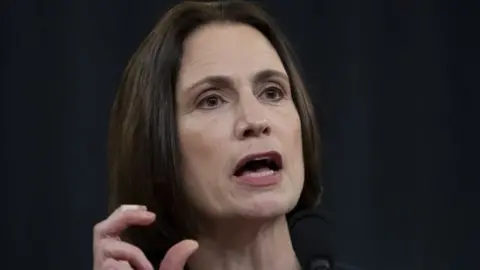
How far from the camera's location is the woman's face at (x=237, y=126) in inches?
42.7

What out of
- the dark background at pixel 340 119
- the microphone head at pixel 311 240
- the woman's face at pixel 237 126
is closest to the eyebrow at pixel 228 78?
the woman's face at pixel 237 126

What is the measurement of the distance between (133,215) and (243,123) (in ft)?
0.59

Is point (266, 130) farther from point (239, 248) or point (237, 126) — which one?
point (239, 248)

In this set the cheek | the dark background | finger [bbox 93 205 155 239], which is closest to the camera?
finger [bbox 93 205 155 239]

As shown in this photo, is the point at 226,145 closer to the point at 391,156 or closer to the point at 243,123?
the point at 243,123

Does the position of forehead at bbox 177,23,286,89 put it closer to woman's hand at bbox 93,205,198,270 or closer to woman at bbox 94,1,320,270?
woman at bbox 94,1,320,270

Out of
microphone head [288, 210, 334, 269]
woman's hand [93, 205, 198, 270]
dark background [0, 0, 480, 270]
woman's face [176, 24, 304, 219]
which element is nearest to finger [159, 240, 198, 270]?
woman's hand [93, 205, 198, 270]

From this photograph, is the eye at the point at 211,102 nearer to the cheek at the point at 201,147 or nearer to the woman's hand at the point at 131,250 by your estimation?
the cheek at the point at 201,147

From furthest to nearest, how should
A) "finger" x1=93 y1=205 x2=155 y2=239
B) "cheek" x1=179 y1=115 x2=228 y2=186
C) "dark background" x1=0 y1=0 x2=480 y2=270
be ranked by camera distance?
"dark background" x1=0 y1=0 x2=480 y2=270
"cheek" x1=179 y1=115 x2=228 y2=186
"finger" x1=93 y1=205 x2=155 y2=239

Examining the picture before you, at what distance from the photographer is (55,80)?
156 centimetres

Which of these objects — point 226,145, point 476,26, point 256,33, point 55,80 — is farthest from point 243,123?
point 476,26

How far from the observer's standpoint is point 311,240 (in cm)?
124

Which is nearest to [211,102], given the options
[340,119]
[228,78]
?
[228,78]

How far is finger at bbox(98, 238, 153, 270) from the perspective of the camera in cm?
100
